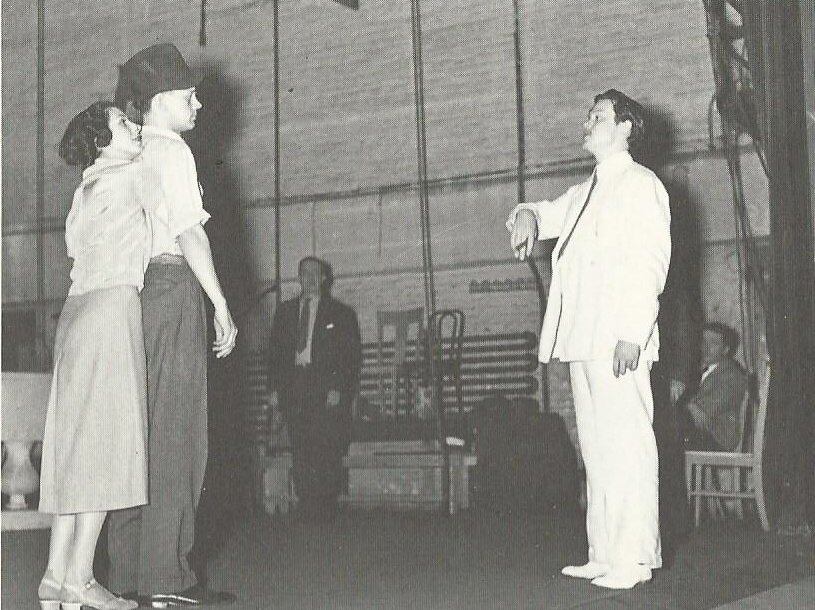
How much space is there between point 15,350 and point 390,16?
475cm

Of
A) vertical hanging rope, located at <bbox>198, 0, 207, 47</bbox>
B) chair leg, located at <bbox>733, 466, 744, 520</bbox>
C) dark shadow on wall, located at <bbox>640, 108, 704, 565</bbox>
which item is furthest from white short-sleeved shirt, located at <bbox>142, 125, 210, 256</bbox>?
vertical hanging rope, located at <bbox>198, 0, 207, 47</bbox>

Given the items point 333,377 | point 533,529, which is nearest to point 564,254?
point 533,529

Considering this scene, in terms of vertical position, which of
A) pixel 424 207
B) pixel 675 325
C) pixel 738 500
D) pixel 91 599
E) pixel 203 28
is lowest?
pixel 738 500

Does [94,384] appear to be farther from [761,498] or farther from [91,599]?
[761,498]

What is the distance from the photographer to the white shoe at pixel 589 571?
11.0ft

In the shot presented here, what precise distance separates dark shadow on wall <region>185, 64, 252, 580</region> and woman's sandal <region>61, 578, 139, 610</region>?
342cm

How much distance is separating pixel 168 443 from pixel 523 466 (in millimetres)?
3774

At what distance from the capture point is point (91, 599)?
102 inches

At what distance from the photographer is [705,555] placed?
418 cm

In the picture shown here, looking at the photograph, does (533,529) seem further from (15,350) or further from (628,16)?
(15,350)

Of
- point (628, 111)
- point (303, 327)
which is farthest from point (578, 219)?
point (303, 327)

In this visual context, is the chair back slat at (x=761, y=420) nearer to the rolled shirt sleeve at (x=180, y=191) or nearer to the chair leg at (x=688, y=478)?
the chair leg at (x=688, y=478)

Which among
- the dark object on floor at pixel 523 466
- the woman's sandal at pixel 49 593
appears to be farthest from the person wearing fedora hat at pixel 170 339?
the dark object on floor at pixel 523 466

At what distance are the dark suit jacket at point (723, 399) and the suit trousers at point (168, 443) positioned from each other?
12.9 feet
